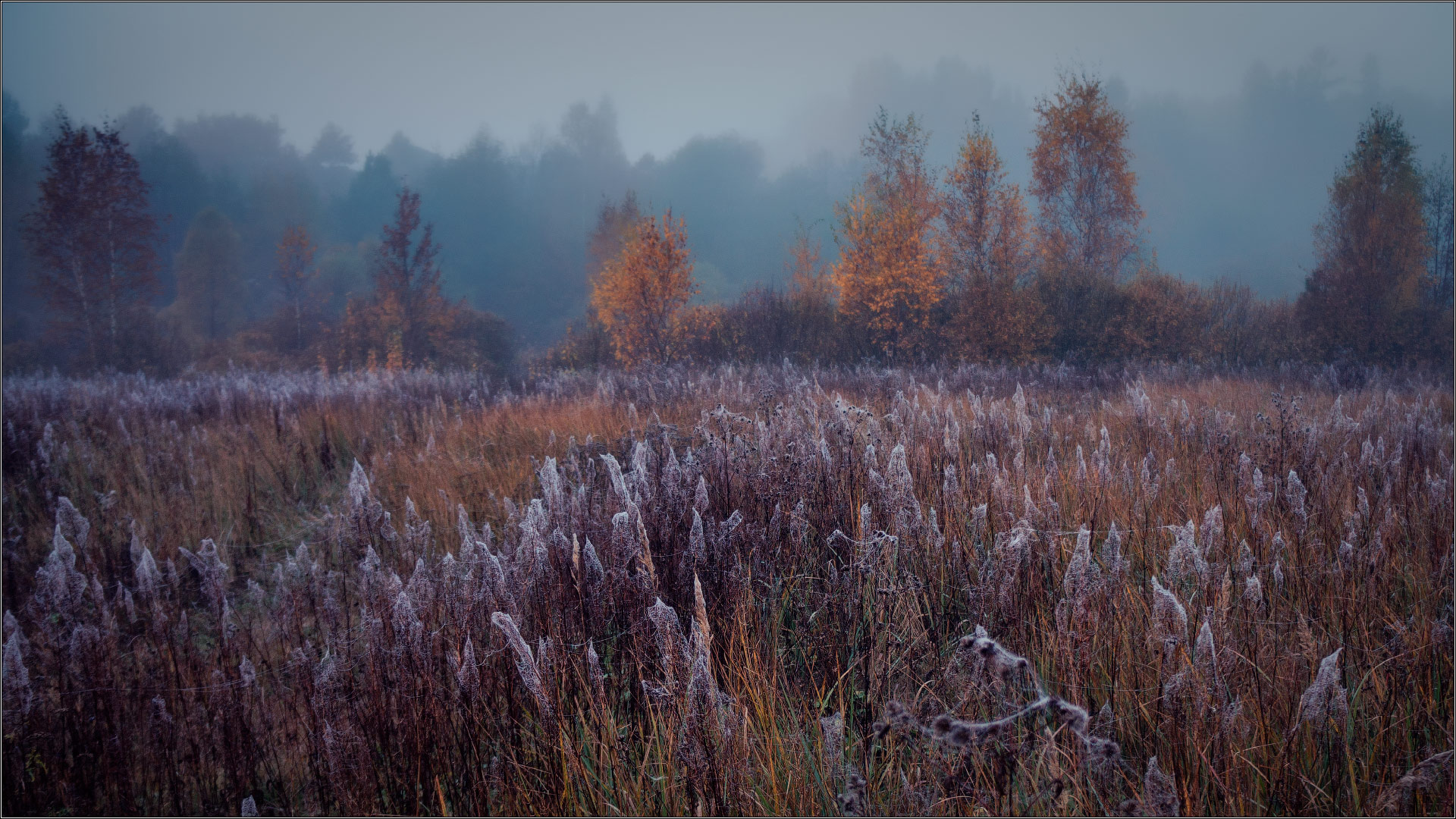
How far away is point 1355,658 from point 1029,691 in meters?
1.33

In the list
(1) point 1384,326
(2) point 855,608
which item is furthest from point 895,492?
(1) point 1384,326

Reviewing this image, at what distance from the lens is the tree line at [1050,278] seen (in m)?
14.0

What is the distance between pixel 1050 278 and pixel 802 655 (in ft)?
59.6

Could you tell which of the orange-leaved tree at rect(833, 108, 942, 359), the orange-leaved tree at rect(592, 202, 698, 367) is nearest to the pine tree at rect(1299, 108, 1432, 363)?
the orange-leaved tree at rect(833, 108, 942, 359)

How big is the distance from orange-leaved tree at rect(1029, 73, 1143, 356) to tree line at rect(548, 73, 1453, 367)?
55 millimetres

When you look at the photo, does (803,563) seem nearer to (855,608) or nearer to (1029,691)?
(855,608)

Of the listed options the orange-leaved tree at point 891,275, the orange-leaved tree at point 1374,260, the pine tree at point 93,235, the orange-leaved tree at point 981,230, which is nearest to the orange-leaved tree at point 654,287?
the orange-leaved tree at point 891,275

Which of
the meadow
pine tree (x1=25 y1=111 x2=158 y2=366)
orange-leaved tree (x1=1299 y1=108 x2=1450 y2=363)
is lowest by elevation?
the meadow

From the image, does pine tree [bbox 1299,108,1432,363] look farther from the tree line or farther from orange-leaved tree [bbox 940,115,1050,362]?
orange-leaved tree [bbox 940,115,1050,362]

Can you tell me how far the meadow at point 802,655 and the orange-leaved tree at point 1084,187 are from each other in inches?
691

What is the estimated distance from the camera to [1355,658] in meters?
1.87

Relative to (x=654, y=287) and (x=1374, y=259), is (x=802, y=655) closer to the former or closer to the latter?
(x=654, y=287)

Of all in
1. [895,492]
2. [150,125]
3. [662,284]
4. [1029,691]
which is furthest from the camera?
[150,125]

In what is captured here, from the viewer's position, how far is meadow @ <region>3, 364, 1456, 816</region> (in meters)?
1.29
